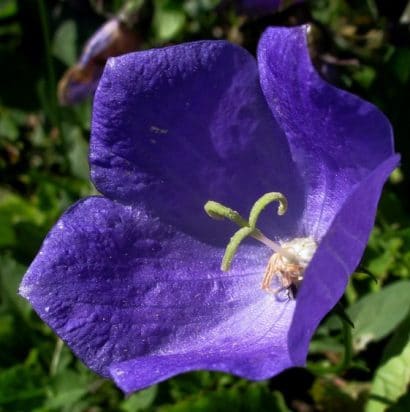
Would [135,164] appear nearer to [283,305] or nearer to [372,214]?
[283,305]

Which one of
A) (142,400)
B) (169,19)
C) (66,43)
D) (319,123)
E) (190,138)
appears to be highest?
(319,123)

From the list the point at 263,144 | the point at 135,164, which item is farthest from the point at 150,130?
the point at 263,144

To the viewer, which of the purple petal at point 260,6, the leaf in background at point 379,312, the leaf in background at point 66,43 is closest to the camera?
the leaf in background at point 379,312

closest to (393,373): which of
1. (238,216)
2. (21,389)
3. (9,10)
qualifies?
(238,216)

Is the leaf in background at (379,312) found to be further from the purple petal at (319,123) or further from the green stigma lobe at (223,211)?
the green stigma lobe at (223,211)

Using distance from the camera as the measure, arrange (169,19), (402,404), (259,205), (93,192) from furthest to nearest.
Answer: (169,19) < (93,192) < (402,404) < (259,205)

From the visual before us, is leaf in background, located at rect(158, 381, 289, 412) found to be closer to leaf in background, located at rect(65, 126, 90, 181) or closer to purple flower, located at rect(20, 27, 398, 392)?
purple flower, located at rect(20, 27, 398, 392)

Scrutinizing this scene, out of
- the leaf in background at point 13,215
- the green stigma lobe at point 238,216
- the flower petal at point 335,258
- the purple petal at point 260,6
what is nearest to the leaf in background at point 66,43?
the leaf in background at point 13,215

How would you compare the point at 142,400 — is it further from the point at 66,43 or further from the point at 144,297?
the point at 66,43
